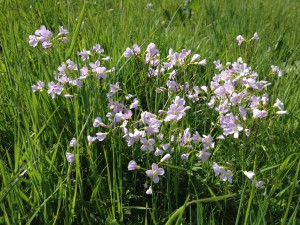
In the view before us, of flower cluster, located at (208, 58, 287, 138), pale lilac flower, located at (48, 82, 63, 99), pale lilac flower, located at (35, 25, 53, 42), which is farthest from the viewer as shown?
pale lilac flower, located at (35, 25, 53, 42)

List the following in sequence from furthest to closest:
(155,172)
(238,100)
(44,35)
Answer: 1. (44,35)
2. (238,100)
3. (155,172)

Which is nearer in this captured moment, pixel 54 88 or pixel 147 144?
pixel 147 144

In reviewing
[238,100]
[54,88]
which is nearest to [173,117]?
[238,100]

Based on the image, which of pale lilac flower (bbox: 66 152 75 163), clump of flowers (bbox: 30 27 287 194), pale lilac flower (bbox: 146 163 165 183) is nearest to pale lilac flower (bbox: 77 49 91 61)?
clump of flowers (bbox: 30 27 287 194)

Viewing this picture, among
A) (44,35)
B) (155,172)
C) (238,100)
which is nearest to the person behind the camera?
(155,172)

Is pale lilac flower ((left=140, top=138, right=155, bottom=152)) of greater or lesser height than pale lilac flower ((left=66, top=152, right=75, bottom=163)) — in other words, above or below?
above

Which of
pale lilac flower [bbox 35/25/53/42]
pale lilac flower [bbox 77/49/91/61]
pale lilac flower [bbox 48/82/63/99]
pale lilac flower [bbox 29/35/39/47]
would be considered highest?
pale lilac flower [bbox 35/25/53/42]

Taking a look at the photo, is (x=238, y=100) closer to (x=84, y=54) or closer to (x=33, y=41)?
(x=84, y=54)

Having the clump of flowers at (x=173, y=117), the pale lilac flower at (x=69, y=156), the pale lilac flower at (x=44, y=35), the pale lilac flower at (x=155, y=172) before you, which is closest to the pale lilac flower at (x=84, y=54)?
the clump of flowers at (x=173, y=117)

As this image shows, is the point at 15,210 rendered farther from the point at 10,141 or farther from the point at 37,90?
the point at 37,90

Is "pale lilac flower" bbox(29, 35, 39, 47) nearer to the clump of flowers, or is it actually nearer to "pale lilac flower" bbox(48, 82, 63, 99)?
the clump of flowers

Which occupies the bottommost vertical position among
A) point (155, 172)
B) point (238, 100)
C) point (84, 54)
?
point (155, 172)
